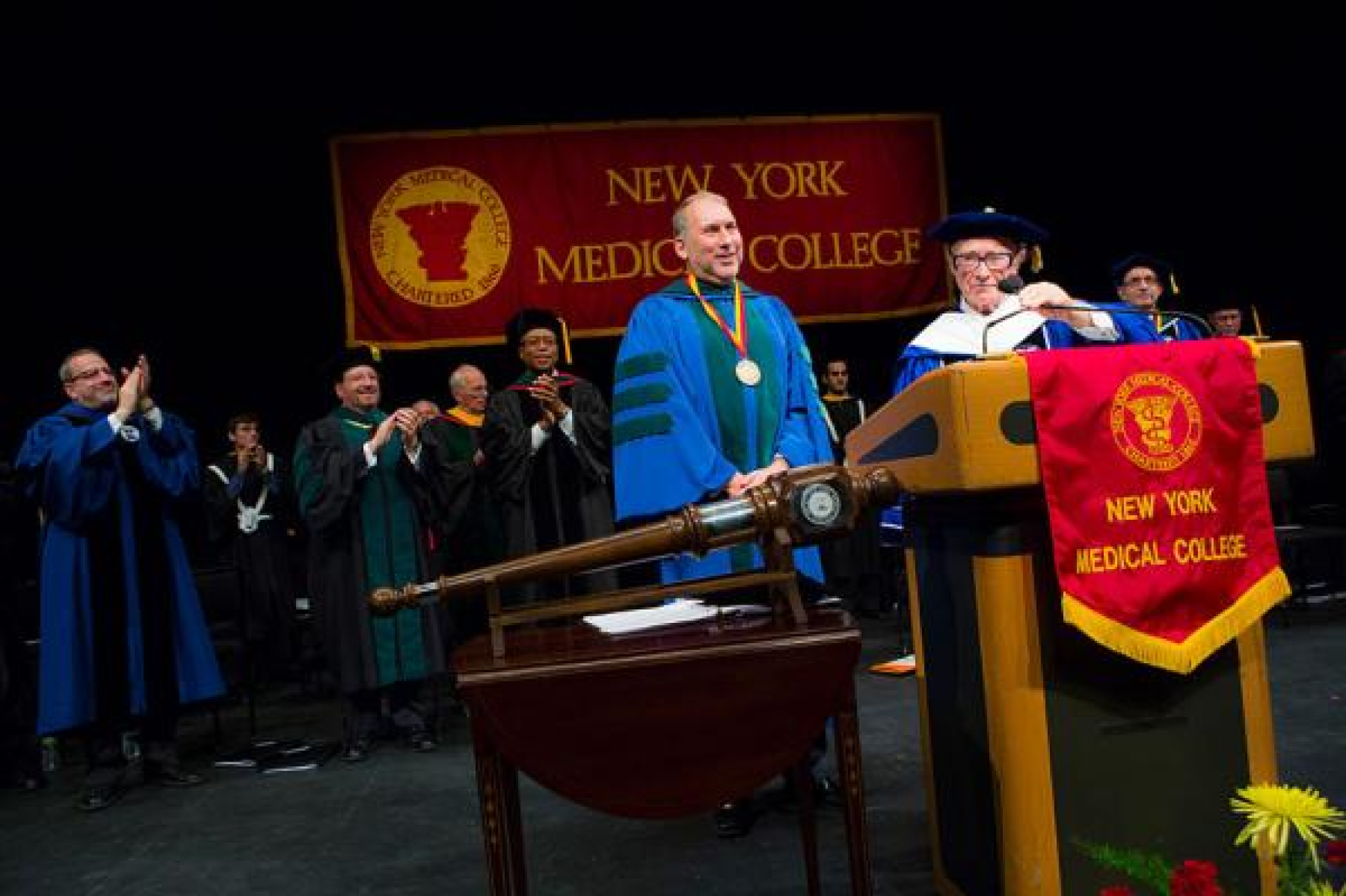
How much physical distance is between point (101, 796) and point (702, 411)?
9.60 ft

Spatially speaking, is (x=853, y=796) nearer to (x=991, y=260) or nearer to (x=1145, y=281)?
(x=991, y=260)

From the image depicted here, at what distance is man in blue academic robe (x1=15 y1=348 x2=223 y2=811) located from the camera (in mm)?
4441

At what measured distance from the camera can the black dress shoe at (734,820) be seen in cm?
302

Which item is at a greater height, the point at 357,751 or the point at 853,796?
the point at 853,796

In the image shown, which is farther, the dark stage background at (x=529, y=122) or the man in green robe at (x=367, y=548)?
the dark stage background at (x=529, y=122)

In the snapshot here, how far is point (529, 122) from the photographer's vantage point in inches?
296

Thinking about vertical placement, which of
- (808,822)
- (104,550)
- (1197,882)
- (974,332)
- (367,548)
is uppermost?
(974,332)

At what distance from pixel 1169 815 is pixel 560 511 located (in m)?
4.01

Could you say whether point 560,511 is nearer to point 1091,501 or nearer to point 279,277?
point 279,277

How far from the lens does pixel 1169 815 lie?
1887 millimetres

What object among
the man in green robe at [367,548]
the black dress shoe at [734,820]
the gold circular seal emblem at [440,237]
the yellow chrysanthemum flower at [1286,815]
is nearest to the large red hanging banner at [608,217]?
the gold circular seal emblem at [440,237]

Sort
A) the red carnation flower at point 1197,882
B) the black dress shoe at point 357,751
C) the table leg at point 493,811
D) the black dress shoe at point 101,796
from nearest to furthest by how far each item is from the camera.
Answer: the red carnation flower at point 1197,882, the table leg at point 493,811, the black dress shoe at point 101,796, the black dress shoe at point 357,751

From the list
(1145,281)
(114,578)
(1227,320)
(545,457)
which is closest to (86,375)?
(114,578)

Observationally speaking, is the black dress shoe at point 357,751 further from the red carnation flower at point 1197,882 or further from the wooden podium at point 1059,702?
the red carnation flower at point 1197,882
